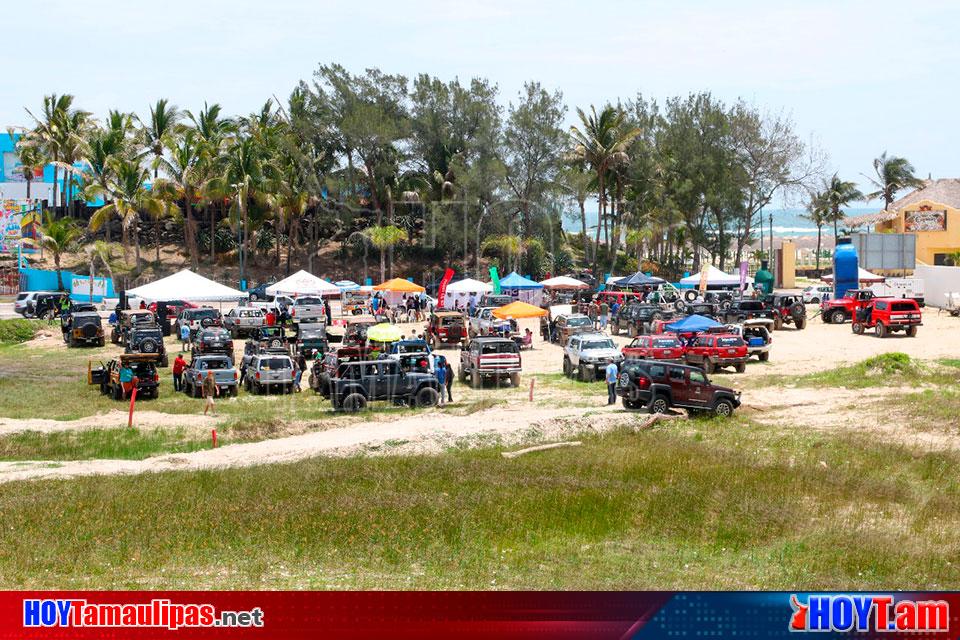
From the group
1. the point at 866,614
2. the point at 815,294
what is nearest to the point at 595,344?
the point at 866,614

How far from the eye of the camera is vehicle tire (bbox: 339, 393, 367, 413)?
95.3ft

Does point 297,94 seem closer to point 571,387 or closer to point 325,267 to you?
point 325,267

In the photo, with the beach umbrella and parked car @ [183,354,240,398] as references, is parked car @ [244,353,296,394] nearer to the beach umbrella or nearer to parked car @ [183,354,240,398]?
parked car @ [183,354,240,398]

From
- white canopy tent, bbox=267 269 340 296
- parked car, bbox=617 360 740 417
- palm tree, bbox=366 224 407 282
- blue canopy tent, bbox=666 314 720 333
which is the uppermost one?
palm tree, bbox=366 224 407 282

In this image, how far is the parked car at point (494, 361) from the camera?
3419 cm

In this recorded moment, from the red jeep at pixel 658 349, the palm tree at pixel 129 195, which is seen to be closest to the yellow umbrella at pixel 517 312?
the red jeep at pixel 658 349

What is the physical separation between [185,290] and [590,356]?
1902 cm

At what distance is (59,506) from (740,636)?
12431 millimetres

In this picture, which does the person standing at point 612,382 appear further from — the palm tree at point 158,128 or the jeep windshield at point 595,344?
the palm tree at point 158,128

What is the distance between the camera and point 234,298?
4575cm

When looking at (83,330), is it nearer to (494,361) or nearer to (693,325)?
(494,361)

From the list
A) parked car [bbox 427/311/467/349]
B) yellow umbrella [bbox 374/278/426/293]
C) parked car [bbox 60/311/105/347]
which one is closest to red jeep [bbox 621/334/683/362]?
parked car [bbox 427/311/467/349]

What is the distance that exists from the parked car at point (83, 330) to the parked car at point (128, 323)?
721 millimetres

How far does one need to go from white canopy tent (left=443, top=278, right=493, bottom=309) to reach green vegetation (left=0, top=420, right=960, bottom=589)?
4011 centimetres
